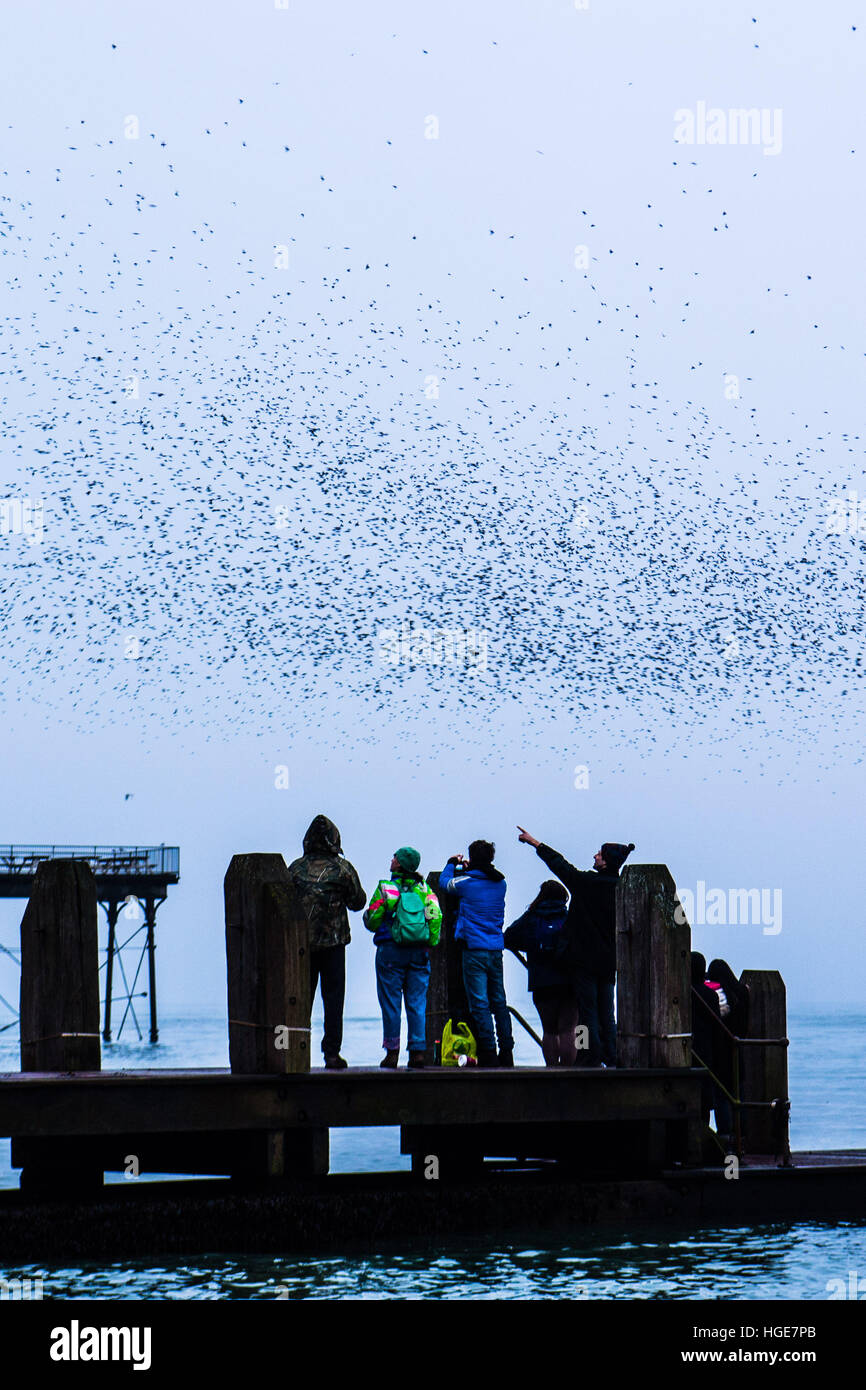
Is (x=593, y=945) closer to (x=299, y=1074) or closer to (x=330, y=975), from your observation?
(x=330, y=975)

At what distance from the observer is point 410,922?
14.4 m

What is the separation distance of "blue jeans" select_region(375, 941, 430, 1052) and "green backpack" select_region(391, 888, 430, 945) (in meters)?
0.12

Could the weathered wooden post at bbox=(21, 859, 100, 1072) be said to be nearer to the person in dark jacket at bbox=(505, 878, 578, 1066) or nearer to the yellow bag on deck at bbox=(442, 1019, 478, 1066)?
the yellow bag on deck at bbox=(442, 1019, 478, 1066)

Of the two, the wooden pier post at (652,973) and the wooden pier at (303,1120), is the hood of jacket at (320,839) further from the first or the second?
the wooden pier post at (652,973)

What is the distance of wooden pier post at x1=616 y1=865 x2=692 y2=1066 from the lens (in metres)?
15.2

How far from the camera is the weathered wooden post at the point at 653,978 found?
15227 mm

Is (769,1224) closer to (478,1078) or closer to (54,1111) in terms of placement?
(478,1078)

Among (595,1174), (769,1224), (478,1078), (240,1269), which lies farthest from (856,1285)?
(240,1269)

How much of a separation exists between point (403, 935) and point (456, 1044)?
1766 mm

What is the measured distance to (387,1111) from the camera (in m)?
14.1

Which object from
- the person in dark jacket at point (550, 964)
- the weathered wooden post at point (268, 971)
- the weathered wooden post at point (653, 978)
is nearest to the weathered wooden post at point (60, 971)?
the weathered wooden post at point (268, 971)

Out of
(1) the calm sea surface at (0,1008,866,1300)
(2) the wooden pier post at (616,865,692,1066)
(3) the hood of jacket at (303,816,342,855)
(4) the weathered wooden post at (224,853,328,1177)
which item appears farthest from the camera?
(2) the wooden pier post at (616,865,692,1066)

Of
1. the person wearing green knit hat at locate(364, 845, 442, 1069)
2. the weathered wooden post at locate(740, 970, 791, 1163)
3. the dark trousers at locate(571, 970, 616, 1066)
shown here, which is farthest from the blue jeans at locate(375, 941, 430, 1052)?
the weathered wooden post at locate(740, 970, 791, 1163)
